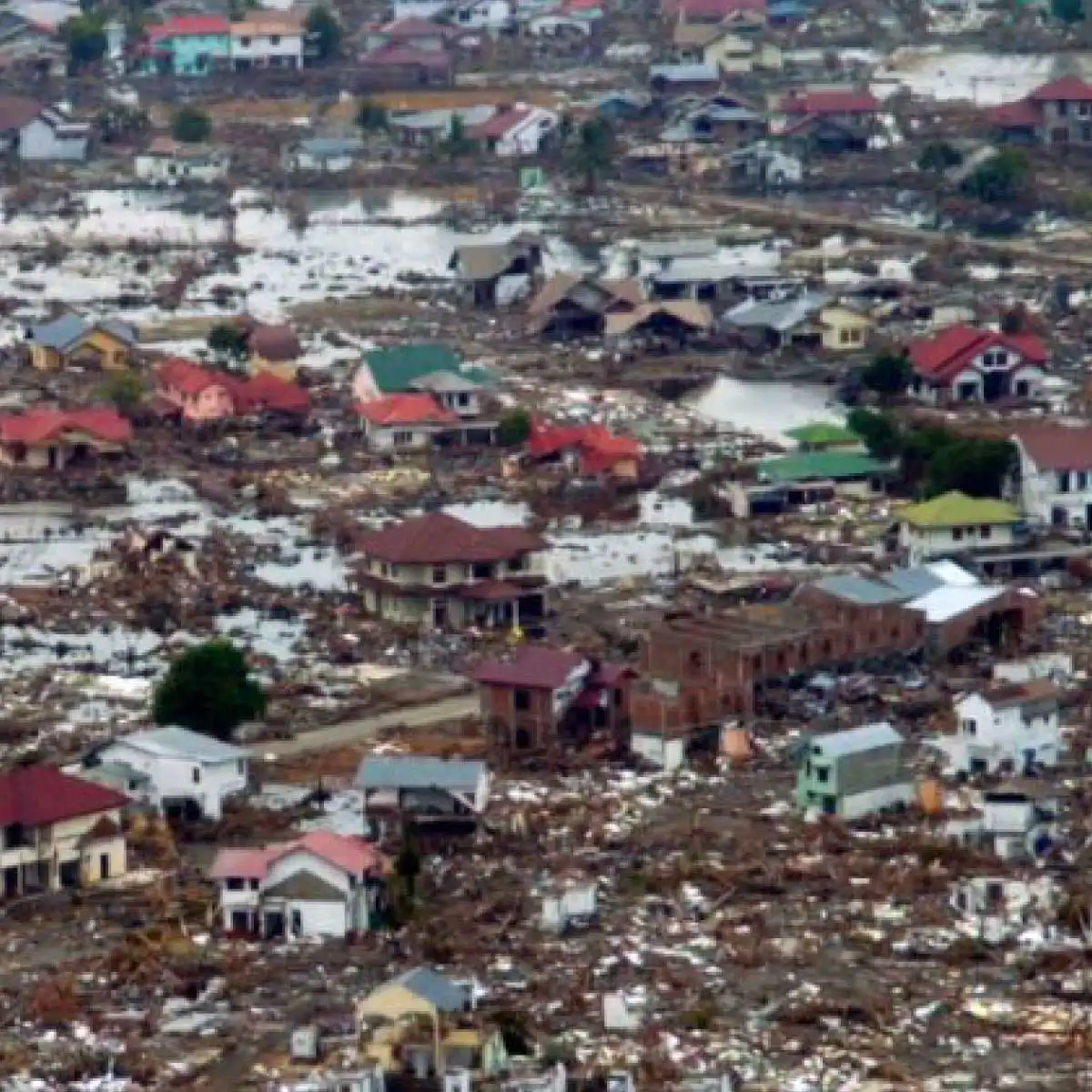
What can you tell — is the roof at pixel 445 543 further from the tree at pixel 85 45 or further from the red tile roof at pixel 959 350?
the tree at pixel 85 45

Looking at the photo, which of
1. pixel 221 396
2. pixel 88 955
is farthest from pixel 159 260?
pixel 88 955

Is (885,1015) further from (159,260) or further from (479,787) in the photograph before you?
(159,260)

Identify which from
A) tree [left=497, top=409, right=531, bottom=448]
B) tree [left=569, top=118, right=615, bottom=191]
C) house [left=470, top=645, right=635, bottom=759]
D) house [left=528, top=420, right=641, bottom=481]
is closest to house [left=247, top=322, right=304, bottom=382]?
tree [left=497, top=409, right=531, bottom=448]

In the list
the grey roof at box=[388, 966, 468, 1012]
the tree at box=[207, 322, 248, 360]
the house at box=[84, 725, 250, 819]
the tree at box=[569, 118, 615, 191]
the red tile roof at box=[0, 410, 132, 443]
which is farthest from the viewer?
the tree at box=[569, 118, 615, 191]

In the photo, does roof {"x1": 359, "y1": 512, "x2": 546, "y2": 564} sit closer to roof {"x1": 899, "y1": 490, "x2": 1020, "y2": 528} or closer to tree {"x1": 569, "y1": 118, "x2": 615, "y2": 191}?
roof {"x1": 899, "y1": 490, "x2": 1020, "y2": 528}

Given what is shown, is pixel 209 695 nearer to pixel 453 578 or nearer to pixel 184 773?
pixel 184 773

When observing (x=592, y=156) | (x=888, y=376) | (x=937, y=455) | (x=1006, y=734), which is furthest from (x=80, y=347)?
(x=1006, y=734)
